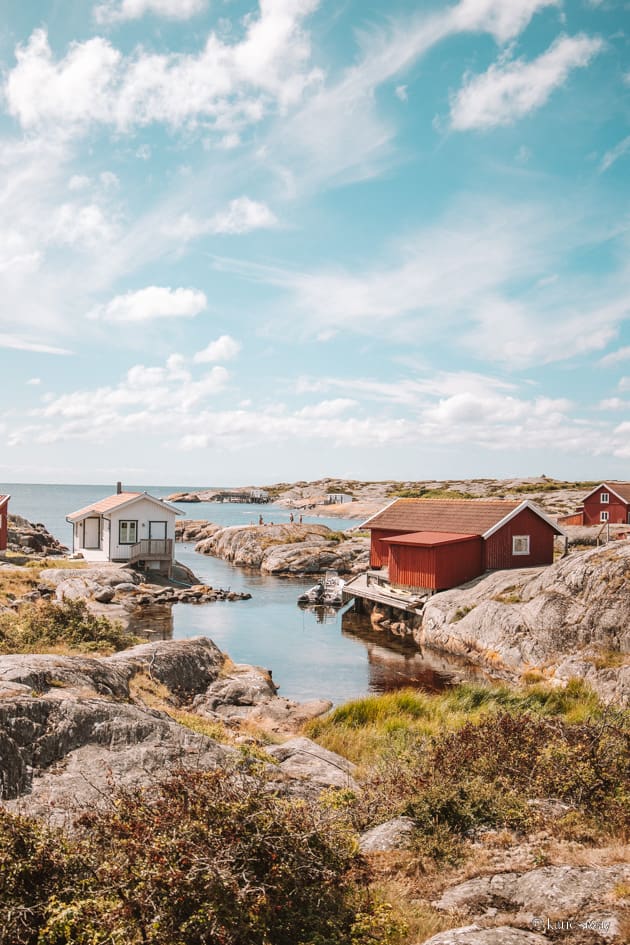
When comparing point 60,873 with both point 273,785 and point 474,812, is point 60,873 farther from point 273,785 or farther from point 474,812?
point 474,812

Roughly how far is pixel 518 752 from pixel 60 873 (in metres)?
6.01

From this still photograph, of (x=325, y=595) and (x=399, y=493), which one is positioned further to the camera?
(x=399, y=493)

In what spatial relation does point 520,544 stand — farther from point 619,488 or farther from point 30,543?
point 30,543

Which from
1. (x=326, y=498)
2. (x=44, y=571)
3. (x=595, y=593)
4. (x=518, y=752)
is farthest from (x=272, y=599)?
(x=326, y=498)

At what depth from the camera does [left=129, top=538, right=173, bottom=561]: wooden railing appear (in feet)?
137

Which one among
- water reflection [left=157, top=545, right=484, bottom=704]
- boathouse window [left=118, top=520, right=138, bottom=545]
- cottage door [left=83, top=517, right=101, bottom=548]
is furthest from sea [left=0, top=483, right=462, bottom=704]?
cottage door [left=83, top=517, right=101, bottom=548]

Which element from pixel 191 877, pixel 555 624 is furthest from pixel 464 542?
pixel 191 877

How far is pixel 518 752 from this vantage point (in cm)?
826

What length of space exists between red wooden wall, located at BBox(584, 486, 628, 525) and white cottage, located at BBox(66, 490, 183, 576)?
3759cm

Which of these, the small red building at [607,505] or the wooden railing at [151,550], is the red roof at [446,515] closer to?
the wooden railing at [151,550]

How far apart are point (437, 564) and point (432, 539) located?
1701 millimetres

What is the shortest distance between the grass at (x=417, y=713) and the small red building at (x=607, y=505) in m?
41.7

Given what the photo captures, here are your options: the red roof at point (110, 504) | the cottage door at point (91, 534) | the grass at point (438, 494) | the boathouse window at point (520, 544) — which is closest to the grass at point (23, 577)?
the red roof at point (110, 504)

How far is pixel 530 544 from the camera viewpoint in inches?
1345
